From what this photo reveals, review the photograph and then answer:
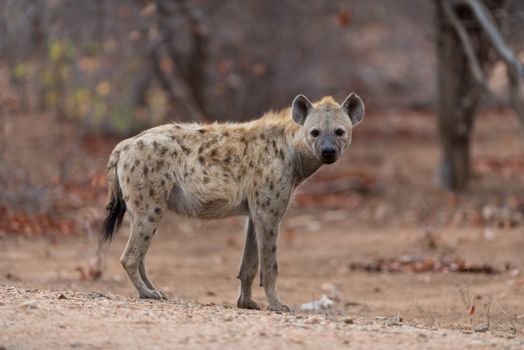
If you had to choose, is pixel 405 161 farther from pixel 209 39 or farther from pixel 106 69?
pixel 106 69

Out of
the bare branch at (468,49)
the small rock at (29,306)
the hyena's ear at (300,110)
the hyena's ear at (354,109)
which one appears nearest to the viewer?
the small rock at (29,306)

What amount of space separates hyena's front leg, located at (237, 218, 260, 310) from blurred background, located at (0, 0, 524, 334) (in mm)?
1295

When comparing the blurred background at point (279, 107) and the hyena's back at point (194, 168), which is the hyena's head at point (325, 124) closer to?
the hyena's back at point (194, 168)

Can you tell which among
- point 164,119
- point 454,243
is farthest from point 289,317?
point 164,119

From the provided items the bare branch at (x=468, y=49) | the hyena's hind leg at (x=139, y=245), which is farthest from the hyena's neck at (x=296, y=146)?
the bare branch at (x=468, y=49)

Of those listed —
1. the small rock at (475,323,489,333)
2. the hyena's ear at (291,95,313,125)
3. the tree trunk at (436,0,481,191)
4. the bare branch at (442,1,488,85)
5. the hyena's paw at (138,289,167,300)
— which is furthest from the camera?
the tree trunk at (436,0,481,191)

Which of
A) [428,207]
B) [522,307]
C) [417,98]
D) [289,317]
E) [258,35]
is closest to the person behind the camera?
[289,317]

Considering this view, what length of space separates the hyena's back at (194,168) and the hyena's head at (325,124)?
0.72ft

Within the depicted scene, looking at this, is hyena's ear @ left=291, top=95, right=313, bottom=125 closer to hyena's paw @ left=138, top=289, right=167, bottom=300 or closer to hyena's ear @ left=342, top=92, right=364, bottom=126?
hyena's ear @ left=342, top=92, right=364, bottom=126

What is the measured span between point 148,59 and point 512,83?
552 cm

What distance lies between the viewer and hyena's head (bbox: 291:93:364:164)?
6.05m

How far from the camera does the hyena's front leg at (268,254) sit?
613 centimetres

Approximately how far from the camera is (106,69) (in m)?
16.4

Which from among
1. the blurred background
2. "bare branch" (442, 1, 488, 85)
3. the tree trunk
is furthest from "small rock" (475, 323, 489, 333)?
the tree trunk
